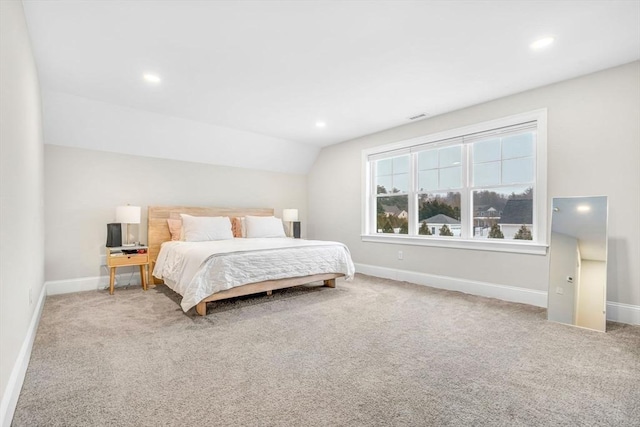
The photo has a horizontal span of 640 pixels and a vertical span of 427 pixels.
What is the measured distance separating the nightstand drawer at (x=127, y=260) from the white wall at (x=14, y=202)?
5.34ft

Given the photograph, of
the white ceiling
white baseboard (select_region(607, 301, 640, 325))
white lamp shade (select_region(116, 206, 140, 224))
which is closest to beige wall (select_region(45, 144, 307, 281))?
white lamp shade (select_region(116, 206, 140, 224))

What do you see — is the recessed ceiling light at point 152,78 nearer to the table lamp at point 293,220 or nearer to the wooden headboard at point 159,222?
the wooden headboard at point 159,222

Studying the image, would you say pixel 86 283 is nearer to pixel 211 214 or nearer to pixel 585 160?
pixel 211 214

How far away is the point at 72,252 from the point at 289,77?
3611mm

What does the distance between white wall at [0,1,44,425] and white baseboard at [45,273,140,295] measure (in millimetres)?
1892

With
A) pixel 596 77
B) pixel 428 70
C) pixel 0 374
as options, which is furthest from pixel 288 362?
pixel 596 77

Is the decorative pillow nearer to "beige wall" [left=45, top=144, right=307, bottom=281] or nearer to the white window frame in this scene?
"beige wall" [left=45, top=144, right=307, bottom=281]

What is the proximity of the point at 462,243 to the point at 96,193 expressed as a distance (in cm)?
497

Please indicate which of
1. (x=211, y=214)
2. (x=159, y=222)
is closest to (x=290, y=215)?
(x=211, y=214)

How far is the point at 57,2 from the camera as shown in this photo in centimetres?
208

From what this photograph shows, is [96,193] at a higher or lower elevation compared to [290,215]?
higher

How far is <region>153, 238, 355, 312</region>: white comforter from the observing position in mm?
3129

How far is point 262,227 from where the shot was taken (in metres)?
5.16

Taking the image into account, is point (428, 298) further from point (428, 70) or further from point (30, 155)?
point (30, 155)
